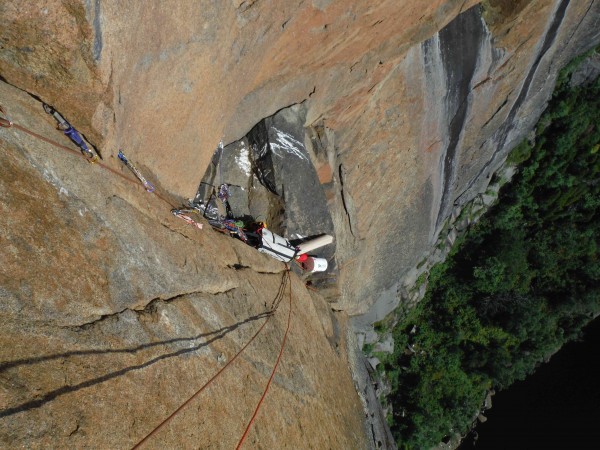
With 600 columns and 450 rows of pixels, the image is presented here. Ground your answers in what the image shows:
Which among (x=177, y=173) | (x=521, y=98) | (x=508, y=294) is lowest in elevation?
(x=177, y=173)

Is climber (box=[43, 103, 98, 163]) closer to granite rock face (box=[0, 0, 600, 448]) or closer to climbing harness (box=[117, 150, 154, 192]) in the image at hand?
granite rock face (box=[0, 0, 600, 448])

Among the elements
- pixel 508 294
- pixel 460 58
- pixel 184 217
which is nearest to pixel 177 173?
pixel 184 217

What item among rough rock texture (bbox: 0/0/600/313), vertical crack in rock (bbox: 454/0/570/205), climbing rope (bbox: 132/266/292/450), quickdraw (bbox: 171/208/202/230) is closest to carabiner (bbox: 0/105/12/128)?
rough rock texture (bbox: 0/0/600/313)

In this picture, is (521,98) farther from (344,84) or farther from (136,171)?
(136,171)

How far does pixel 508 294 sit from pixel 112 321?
1365cm

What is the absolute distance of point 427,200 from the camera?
10.8 meters

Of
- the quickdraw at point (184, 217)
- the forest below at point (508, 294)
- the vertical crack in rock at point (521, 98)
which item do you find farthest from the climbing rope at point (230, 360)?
the forest below at point (508, 294)

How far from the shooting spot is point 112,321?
3.20m

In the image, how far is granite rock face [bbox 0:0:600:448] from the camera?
2.74m

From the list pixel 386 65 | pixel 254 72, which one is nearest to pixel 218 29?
pixel 254 72

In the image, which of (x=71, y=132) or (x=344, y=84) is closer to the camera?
(x=71, y=132)

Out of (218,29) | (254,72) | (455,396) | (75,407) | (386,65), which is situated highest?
(386,65)

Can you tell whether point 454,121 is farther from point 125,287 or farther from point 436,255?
point 125,287

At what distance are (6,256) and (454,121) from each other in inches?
359
